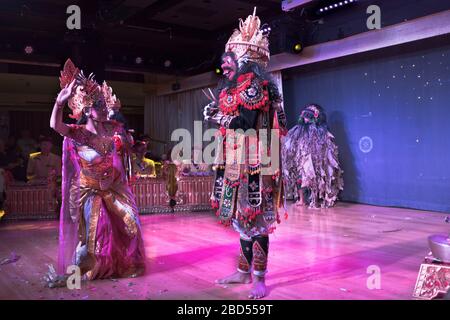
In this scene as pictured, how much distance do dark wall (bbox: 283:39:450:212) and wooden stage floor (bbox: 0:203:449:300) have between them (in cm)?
71

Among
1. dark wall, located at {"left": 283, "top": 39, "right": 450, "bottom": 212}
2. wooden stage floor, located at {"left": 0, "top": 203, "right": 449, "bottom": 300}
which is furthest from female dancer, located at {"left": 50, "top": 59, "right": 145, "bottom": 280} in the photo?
dark wall, located at {"left": 283, "top": 39, "right": 450, "bottom": 212}

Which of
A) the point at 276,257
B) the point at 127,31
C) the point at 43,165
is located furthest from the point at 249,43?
the point at 127,31

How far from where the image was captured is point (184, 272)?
3.62 metres

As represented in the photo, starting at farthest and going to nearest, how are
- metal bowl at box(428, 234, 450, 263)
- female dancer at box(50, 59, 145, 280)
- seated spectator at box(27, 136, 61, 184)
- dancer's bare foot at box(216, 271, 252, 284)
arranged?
seated spectator at box(27, 136, 61, 184) < female dancer at box(50, 59, 145, 280) < dancer's bare foot at box(216, 271, 252, 284) < metal bowl at box(428, 234, 450, 263)

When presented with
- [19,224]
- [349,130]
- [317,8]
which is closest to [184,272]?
[19,224]

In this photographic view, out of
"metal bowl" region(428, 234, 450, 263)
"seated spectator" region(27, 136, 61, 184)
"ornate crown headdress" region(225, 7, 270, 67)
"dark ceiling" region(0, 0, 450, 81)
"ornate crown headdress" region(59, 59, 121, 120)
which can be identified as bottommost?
"metal bowl" region(428, 234, 450, 263)

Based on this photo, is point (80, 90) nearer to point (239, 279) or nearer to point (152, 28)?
point (239, 279)

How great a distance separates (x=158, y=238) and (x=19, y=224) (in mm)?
2558

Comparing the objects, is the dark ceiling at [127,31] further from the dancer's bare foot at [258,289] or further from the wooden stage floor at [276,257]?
the dancer's bare foot at [258,289]

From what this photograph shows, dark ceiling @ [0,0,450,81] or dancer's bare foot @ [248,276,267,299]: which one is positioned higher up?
dark ceiling @ [0,0,450,81]

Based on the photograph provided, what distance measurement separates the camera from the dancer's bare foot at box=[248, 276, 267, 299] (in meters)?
2.89

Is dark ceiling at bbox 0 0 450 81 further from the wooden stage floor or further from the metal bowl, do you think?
the metal bowl

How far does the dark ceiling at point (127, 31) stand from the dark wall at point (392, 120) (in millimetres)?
2093

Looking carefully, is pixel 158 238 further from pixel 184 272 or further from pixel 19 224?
pixel 19 224
